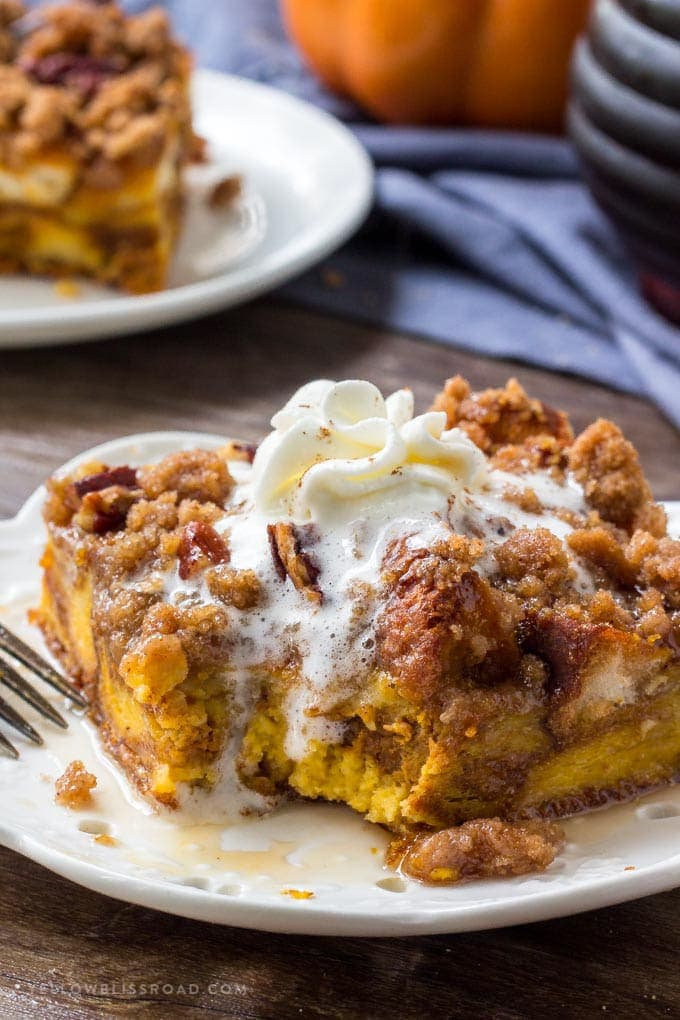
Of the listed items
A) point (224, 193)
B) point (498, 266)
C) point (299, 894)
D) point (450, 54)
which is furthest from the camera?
point (450, 54)

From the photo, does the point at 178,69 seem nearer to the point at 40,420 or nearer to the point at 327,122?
the point at 327,122

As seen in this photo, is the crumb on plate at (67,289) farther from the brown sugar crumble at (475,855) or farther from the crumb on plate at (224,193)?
the brown sugar crumble at (475,855)

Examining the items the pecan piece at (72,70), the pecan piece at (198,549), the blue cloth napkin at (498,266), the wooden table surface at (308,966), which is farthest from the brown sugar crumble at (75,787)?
the pecan piece at (72,70)

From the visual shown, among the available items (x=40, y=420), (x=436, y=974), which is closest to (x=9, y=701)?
(x=436, y=974)

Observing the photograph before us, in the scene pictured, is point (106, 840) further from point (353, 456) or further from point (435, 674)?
point (353, 456)

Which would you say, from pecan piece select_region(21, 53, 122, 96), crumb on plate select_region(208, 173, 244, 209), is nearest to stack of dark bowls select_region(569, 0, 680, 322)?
crumb on plate select_region(208, 173, 244, 209)

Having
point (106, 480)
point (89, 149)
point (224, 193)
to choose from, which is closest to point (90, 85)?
point (89, 149)
